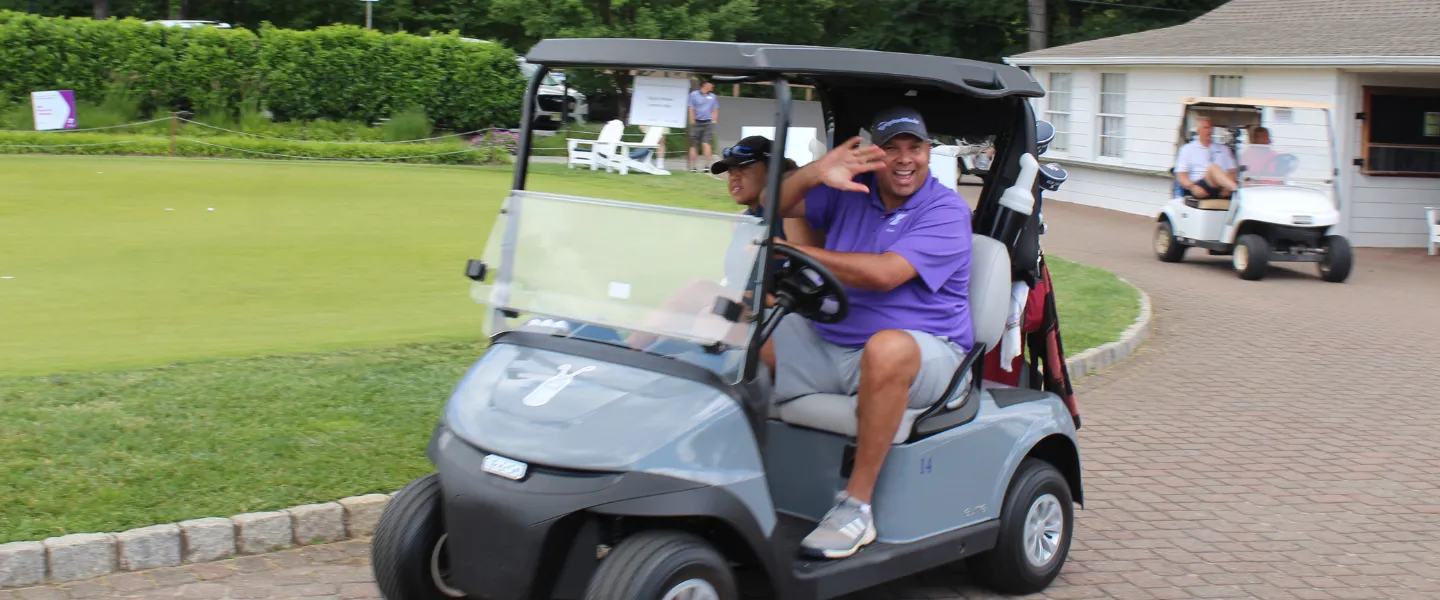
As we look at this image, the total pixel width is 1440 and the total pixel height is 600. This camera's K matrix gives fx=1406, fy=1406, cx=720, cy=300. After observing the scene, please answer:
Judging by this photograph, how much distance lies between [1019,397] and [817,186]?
3.74 ft

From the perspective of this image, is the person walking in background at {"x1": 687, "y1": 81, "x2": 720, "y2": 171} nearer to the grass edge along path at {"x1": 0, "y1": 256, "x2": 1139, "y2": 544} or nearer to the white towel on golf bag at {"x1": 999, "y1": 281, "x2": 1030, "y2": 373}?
the white towel on golf bag at {"x1": 999, "y1": 281, "x2": 1030, "y2": 373}

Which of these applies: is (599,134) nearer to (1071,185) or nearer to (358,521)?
(358,521)

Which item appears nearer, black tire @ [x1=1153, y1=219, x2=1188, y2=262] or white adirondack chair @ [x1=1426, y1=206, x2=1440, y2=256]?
black tire @ [x1=1153, y1=219, x2=1188, y2=262]

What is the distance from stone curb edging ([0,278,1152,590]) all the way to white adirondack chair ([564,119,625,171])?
65.6 inches

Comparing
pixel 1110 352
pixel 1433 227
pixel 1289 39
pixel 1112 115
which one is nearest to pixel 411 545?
pixel 1110 352

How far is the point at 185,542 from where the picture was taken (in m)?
5.23

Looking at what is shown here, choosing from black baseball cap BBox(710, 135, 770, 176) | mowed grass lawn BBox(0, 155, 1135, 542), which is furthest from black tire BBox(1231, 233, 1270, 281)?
black baseball cap BBox(710, 135, 770, 176)

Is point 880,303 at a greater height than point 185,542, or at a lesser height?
greater

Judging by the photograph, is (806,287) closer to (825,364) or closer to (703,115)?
(825,364)

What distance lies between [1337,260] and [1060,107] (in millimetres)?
12313

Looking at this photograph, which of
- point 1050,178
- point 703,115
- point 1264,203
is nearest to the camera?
point 703,115

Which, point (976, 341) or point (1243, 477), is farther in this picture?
point (1243, 477)

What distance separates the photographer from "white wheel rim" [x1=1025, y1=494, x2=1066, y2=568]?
5262mm

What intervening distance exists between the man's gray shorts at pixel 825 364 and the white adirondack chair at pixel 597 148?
0.96 metres
